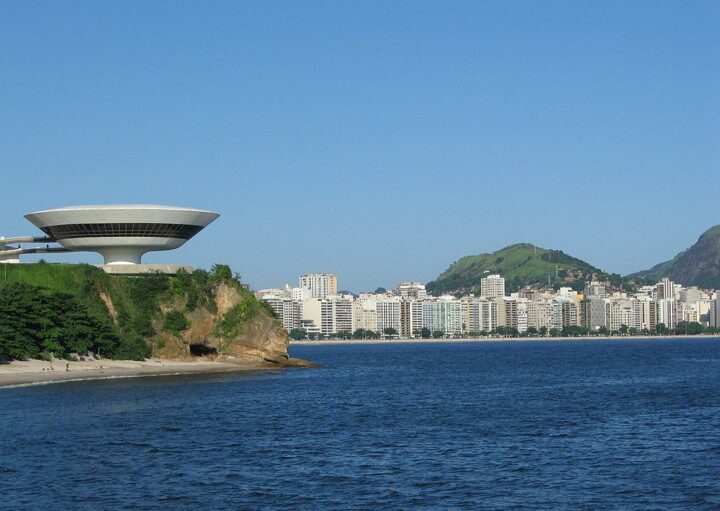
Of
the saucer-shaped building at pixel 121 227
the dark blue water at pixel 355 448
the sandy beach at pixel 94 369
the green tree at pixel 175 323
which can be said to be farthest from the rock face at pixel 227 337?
the dark blue water at pixel 355 448

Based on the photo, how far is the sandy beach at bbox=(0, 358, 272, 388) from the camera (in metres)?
78.8

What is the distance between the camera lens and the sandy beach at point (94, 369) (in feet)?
259

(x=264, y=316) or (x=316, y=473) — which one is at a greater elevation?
(x=264, y=316)

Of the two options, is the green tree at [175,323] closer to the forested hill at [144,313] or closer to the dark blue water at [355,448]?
the forested hill at [144,313]

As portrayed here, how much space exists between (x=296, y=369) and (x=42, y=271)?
94.2 ft

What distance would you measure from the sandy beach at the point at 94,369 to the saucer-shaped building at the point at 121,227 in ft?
57.7

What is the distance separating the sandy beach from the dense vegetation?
1.55 m

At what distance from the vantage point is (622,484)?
35719 mm

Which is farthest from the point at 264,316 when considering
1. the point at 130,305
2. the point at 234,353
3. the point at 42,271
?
the point at 42,271

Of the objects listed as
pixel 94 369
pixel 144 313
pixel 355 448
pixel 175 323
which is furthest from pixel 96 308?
pixel 355 448

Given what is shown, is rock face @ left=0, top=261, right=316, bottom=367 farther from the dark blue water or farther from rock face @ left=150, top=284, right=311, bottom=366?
the dark blue water

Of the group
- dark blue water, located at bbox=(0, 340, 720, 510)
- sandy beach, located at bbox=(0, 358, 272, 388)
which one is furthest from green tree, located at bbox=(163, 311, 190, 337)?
dark blue water, located at bbox=(0, 340, 720, 510)

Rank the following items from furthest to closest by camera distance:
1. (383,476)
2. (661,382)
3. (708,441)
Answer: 1. (661,382)
2. (708,441)
3. (383,476)

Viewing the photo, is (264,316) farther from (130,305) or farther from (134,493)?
(134,493)
